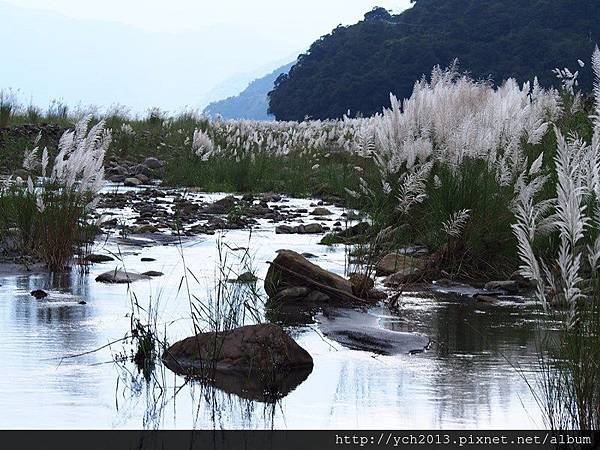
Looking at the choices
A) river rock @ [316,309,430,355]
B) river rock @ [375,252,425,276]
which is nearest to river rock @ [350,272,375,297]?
river rock @ [316,309,430,355]

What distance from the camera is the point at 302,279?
668 cm

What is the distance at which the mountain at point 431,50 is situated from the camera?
2007 inches

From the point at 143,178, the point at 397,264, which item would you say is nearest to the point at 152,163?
the point at 143,178

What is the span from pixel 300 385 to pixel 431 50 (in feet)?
161

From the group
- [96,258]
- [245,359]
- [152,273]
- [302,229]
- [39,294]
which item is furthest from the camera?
[302,229]

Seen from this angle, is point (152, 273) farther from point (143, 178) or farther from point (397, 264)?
point (143, 178)

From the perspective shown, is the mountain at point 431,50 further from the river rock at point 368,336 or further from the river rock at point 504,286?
the river rock at point 368,336

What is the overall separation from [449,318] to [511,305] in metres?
0.77

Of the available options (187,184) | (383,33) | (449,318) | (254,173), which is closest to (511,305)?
(449,318)

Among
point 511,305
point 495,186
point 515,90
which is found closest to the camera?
point 511,305

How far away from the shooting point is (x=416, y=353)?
508cm

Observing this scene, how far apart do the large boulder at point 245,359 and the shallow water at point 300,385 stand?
0.09 metres

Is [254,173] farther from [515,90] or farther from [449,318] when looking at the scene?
[449,318]

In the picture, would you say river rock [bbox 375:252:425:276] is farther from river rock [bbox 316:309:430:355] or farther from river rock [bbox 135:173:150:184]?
river rock [bbox 135:173:150:184]
